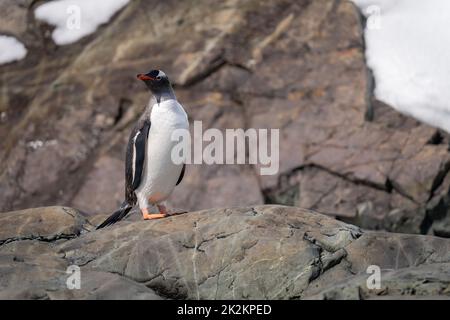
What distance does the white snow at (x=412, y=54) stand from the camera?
1342cm

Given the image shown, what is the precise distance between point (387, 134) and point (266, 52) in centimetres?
243

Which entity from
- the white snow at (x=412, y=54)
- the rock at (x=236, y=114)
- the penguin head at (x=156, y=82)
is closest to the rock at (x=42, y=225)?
the penguin head at (x=156, y=82)

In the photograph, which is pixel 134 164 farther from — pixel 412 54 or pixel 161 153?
pixel 412 54

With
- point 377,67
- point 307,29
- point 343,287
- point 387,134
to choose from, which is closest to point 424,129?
point 387,134

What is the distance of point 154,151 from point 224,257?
1.72 metres

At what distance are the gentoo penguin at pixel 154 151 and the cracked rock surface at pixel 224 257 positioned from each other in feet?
2.26

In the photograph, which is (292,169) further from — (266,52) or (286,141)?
(266,52)

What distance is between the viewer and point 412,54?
13.9 meters

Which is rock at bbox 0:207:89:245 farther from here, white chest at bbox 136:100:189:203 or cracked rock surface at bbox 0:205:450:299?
white chest at bbox 136:100:189:203

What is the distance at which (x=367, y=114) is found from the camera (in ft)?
43.5

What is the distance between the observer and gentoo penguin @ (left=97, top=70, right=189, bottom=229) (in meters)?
9.25

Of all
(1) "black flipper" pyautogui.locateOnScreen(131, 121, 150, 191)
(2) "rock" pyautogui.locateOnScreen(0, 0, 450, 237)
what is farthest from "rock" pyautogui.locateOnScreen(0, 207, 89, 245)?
(2) "rock" pyautogui.locateOnScreen(0, 0, 450, 237)

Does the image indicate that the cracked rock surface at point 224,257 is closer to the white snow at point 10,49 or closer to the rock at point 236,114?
the rock at point 236,114

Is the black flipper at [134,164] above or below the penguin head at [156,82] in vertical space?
below
